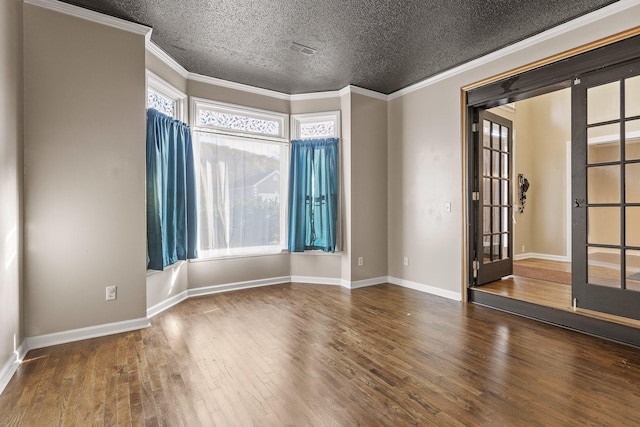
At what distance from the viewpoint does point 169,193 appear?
12.2ft

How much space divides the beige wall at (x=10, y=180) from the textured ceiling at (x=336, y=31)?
0.67m

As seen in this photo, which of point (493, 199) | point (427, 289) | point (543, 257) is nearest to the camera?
point (493, 199)

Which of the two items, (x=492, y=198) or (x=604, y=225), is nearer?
(x=604, y=225)

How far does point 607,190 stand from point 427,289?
229 cm

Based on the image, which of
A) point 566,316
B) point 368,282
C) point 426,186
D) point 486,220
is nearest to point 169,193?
point 368,282

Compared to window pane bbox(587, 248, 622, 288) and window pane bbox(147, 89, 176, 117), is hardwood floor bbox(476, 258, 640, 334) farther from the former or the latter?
window pane bbox(147, 89, 176, 117)

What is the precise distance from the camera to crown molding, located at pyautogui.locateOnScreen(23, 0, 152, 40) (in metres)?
2.72

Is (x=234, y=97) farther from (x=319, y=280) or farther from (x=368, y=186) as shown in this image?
(x=319, y=280)

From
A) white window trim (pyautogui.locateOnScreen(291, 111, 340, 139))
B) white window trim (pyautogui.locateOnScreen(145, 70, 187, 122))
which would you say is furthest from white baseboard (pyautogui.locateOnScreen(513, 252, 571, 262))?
white window trim (pyautogui.locateOnScreen(145, 70, 187, 122))

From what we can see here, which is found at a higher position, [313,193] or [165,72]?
[165,72]

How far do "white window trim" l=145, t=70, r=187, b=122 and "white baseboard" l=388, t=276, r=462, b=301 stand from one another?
379 cm

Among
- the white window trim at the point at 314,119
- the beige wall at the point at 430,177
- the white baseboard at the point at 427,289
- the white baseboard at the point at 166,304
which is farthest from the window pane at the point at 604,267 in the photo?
the white baseboard at the point at 166,304

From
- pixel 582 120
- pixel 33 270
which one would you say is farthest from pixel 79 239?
pixel 582 120

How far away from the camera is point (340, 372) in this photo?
2271 mm
